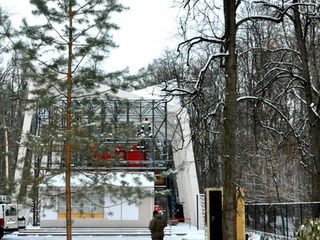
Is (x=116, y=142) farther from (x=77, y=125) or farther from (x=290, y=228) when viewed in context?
(x=290, y=228)

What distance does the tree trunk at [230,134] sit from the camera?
14.3 metres

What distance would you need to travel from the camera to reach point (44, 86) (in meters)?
15.2

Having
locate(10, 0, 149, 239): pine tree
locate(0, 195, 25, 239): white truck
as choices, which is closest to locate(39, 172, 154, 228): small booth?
locate(10, 0, 149, 239): pine tree

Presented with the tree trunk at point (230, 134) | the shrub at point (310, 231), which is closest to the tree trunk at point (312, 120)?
the tree trunk at point (230, 134)

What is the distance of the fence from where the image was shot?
64.0 ft

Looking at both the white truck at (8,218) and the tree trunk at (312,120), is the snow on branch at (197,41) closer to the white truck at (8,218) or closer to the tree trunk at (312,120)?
the tree trunk at (312,120)

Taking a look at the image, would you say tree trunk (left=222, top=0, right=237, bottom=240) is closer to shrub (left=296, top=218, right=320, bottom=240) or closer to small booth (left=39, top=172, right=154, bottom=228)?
small booth (left=39, top=172, right=154, bottom=228)

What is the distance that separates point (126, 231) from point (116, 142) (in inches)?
715

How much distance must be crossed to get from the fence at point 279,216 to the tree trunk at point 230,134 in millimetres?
3878

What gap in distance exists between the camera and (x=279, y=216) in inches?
924

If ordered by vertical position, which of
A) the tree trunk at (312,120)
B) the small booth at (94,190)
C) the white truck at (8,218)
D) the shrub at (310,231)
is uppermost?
the tree trunk at (312,120)

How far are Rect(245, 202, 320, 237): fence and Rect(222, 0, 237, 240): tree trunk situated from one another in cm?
388

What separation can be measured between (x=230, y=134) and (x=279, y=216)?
33.5 ft

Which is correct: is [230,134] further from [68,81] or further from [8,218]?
[8,218]
